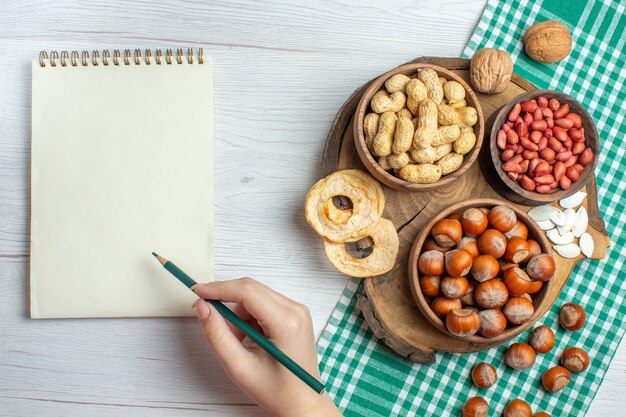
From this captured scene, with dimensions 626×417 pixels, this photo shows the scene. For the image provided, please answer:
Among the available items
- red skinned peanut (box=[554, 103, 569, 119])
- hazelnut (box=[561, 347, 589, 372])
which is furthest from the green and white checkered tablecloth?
red skinned peanut (box=[554, 103, 569, 119])

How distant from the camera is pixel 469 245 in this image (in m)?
1.09

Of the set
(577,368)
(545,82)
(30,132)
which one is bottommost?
(577,368)

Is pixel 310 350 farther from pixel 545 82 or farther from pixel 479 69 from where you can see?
pixel 545 82

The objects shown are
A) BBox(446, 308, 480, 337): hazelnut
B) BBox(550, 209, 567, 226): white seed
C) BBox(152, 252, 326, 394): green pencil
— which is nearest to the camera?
BBox(152, 252, 326, 394): green pencil

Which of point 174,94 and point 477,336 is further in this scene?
point 174,94

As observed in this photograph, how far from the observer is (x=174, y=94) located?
Answer: 1.19 m

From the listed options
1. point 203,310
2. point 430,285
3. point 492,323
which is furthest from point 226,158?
point 492,323

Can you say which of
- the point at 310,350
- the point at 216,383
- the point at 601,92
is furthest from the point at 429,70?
the point at 216,383

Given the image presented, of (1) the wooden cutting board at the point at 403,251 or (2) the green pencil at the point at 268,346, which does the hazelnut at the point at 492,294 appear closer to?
(1) the wooden cutting board at the point at 403,251

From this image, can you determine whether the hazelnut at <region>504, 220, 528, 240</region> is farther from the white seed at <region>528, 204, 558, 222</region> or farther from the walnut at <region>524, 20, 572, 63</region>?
the walnut at <region>524, 20, 572, 63</region>

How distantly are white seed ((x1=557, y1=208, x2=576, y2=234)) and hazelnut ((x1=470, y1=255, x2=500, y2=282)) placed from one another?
0.16 metres

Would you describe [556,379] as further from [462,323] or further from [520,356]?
[462,323]

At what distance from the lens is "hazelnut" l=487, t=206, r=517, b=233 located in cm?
108

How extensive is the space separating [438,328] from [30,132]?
0.77 metres
